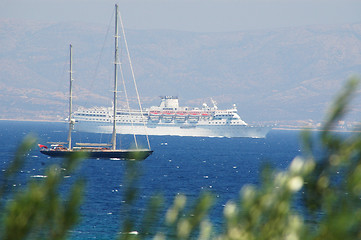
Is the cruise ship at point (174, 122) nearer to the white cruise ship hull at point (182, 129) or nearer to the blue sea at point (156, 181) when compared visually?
the white cruise ship hull at point (182, 129)

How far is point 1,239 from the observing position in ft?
15.3

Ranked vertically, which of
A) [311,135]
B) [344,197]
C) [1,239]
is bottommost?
[1,239]

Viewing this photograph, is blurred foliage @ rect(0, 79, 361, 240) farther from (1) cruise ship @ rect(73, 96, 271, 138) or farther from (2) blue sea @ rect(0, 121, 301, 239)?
(1) cruise ship @ rect(73, 96, 271, 138)

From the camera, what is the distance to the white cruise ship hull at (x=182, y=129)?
470 ft

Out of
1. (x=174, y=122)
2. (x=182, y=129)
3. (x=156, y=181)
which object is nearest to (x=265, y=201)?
(x=156, y=181)

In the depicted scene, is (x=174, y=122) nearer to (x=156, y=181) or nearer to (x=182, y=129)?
(x=182, y=129)

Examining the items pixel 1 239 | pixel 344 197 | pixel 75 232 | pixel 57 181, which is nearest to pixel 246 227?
pixel 344 197

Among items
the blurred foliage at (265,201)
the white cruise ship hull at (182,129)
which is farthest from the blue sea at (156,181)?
the white cruise ship hull at (182,129)

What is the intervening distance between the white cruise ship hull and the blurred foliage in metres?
137

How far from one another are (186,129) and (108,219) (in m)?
114

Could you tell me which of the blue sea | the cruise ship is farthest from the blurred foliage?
the cruise ship

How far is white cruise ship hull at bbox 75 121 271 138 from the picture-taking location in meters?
143

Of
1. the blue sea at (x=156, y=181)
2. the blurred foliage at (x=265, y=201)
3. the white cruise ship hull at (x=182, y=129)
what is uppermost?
the blurred foliage at (x=265, y=201)

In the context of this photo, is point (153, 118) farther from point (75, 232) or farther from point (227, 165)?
point (75, 232)
